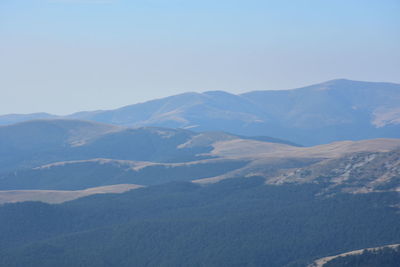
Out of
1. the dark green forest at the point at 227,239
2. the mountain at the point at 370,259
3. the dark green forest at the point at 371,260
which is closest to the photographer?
the dark green forest at the point at 371,260

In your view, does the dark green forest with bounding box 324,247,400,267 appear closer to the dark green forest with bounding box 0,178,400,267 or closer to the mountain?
the mountain

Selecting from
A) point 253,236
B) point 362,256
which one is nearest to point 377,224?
point 253,236

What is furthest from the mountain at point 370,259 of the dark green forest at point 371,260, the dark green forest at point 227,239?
the dark green forest at point 227,239

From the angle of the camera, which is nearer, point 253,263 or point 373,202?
point 253,263

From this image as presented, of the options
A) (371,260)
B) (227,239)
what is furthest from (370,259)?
(227,239)

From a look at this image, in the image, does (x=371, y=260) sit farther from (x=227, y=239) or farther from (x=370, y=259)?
(x=227, y=239)

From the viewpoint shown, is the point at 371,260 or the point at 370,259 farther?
the point at 370,259

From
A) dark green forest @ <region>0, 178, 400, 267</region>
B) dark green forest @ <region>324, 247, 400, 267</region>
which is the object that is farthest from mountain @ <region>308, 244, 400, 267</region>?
dark green forest @ <region>0, 178, 400, 267</region>

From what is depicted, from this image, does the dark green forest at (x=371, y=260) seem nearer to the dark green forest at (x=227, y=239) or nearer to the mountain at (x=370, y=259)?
the mountain at (x=370, y=259)

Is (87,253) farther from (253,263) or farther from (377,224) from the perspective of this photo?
(377,224)

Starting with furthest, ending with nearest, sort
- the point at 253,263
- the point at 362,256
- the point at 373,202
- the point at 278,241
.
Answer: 1. the point at 373,202
2. the point at 278,241
3. the point at 253,263
4. the point at 362,256

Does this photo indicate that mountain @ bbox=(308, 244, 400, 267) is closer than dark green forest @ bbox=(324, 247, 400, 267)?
No
